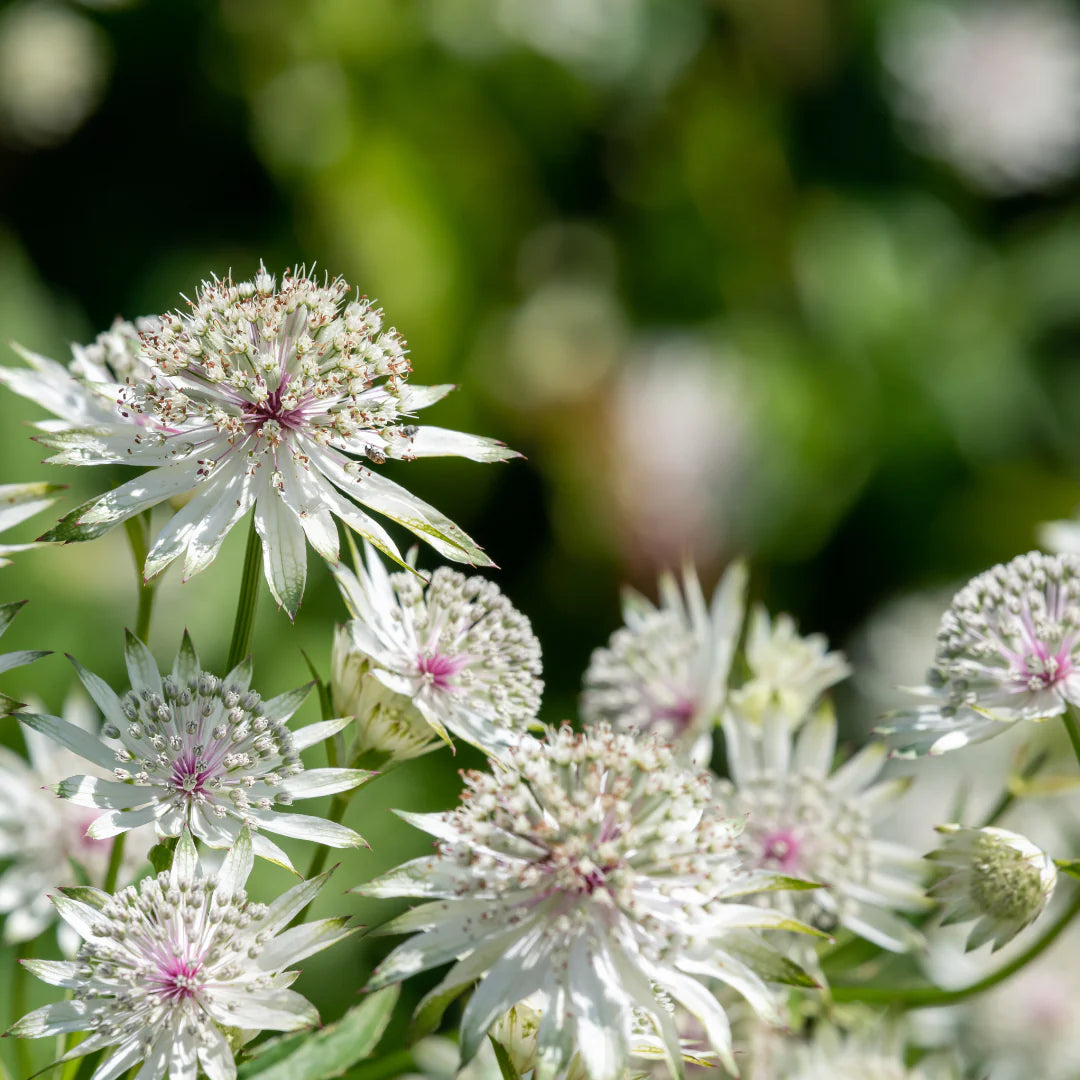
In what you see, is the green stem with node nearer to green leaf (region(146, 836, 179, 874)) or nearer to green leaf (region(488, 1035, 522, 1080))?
green leaf (region(146, 836, 179, 874))

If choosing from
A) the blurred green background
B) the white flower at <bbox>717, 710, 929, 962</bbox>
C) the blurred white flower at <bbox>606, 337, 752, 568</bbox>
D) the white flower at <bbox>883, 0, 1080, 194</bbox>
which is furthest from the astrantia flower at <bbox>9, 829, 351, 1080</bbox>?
the white flower at <bbox>883, 0, 1080, 194</bbox>

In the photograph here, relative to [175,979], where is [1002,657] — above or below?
above

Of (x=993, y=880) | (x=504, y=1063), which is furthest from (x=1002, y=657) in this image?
(x=504, y=1063)

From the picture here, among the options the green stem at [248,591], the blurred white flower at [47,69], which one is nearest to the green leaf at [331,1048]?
the green stem at [248,591]

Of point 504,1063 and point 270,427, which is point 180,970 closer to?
point 504,1063

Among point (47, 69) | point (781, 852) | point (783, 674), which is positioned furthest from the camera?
point (47, 69)
